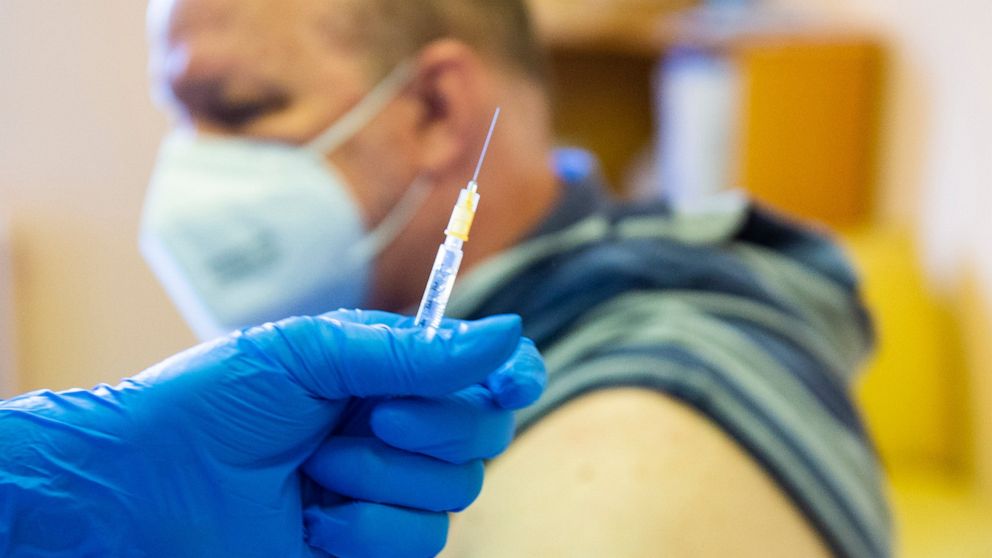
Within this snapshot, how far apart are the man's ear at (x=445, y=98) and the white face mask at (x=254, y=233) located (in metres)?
0.07

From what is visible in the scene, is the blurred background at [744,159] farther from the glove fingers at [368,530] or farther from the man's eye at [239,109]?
the glove fingers at [368,530]

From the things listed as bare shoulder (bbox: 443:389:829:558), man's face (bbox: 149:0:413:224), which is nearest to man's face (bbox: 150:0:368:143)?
man's face (bbox: 149:0:413:224)

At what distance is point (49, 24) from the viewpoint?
644mm

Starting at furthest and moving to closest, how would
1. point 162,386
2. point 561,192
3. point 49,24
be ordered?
1. point 561,192
2. point 49,24
3. point 162,386

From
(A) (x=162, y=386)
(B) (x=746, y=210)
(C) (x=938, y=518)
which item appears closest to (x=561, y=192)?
(B) (x=746, y=210)

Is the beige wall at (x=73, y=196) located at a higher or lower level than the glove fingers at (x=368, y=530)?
higher

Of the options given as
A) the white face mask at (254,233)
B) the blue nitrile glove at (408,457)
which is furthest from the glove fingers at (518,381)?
the white face mask at (254,233)

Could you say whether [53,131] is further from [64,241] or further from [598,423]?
[598,423]

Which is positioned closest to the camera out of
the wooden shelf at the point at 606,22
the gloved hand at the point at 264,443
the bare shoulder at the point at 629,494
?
the gloved hand at the point at 264,443

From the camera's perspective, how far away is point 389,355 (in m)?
0.46

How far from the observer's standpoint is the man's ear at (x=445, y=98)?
85 cm

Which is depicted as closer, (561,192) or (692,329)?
(692,329)

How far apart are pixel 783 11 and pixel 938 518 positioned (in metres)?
1.37

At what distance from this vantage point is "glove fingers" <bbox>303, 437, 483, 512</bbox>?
49cm
